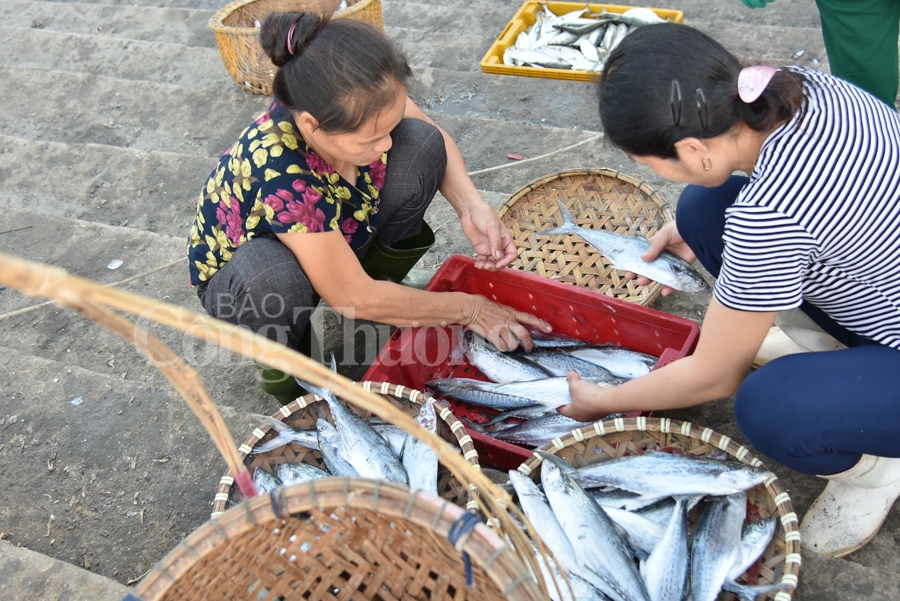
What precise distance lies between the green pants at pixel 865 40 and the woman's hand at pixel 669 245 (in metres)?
1.30

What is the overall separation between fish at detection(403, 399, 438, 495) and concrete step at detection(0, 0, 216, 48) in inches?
179

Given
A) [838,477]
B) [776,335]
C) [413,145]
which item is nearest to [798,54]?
[776,335]

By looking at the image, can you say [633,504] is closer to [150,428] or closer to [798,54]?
[150,428]

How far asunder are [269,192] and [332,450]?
0.83 m

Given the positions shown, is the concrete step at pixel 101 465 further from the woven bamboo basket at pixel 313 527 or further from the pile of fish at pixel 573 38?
the pile of fish at pixel 573 38

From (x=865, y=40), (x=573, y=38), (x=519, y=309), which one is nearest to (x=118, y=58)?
(x=573, y=38)

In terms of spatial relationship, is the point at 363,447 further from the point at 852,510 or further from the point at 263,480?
the point at 852,510

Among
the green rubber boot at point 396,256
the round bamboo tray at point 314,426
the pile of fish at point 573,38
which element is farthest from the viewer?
the pile of fish at point 573,38

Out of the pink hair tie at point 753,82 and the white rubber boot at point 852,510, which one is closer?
the pink hair tie at point 753,82

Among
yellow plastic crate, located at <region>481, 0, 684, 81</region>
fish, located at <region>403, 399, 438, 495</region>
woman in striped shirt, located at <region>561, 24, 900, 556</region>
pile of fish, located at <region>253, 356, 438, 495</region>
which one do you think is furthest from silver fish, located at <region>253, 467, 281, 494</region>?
yellow plastic crate, located at <region>481, 0, 684, 81</region>

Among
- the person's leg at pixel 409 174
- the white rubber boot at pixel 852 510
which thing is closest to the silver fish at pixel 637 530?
the white rubber boot at pixel 852 510

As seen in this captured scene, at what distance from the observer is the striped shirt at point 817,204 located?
156 cm

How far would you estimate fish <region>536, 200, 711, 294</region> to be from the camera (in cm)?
257

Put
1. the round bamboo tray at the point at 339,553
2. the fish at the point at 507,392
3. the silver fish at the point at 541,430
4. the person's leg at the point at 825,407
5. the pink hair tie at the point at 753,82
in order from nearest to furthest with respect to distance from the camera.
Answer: the round bamboo tray at the point at 339,553
the pink hair tie at the point at 753,82
the person's leg at the point at 825,407
the silver fish at the point at 541,430
the fish at the point at 507,392
